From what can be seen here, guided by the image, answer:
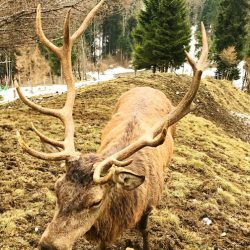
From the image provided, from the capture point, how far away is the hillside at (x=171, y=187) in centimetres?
589

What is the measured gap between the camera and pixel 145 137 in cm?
426

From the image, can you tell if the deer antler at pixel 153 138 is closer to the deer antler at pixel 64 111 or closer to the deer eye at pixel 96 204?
the deer eye at pixel 96 204

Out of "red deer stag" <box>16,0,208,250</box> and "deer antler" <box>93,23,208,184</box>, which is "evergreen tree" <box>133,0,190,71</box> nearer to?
"red deer stag" <box>16,0,208,250</box>

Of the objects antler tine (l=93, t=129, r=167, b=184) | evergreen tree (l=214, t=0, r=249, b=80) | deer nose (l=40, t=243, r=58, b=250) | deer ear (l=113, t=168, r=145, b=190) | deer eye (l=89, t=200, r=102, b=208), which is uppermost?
evergreen tree (l=214, t=0, r=249, b=80)

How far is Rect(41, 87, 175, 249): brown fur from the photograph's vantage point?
3.53 meters

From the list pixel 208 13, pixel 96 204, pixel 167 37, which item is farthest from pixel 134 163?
pixel 208 13

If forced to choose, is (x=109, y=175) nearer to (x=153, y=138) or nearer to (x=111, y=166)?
(x=111, y=166)

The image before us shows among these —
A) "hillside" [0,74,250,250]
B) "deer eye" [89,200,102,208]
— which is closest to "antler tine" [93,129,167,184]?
"deer eye" [89,200,102,208]

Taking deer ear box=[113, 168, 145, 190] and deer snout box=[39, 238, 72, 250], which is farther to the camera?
deer ear box=[113, 168, 145, 190]

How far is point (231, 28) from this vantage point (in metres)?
43.5

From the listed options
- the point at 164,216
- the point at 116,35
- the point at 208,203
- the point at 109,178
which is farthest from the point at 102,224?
the point at 116,35

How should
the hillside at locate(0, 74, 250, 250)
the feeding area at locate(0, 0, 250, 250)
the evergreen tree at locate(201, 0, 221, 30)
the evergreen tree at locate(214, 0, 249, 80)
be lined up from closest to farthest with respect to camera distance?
the feeding area at locate(0, 0, 250, 250) → the hillside at locate(0, 74, 250, 250) → the evergreen tree at locate(214, 0, 249, 80) → the evergreen tree at locate(201, 0, 221, 30)

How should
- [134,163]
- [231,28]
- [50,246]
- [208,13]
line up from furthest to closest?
[208,13] → [231,28] → [134,163] → [50,246]

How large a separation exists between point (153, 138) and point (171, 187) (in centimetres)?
359
